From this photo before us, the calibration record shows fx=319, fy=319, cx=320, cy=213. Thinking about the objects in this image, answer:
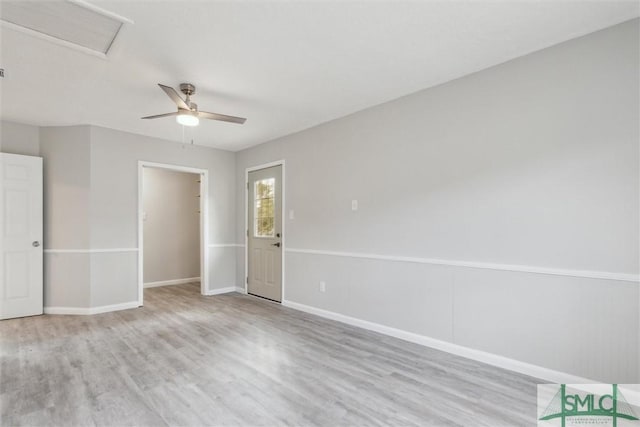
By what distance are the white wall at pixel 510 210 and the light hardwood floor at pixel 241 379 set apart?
0.45 meters

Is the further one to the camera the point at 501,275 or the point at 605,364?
the point at 501,275

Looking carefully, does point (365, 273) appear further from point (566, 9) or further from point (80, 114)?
point (80, 114)

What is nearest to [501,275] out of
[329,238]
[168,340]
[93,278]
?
[329,238]

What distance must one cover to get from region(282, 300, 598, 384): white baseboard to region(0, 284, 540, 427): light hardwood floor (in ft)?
0.29

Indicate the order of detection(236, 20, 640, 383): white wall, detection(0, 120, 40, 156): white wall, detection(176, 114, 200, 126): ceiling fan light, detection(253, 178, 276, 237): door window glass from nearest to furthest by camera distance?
detection(236, 20, 640, 383): white wall < detection(176, 114, 200, 126): ceiling fan light < detection(0, 120, 40, 156): white wall < detection(253, 178, 276, 237): door window glass

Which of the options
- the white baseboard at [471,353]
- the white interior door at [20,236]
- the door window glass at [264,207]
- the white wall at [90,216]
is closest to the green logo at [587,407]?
the white baseboard at [471,353]

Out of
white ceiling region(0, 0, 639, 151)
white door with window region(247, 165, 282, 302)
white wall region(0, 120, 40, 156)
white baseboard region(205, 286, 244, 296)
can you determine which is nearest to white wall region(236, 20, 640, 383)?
white ceiling region(0, 0, 639, 151)

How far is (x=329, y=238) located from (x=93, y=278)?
329 centimetres

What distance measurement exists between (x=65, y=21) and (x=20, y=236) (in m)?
3.36

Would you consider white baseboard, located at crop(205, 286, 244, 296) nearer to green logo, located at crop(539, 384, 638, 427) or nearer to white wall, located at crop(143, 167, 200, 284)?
white wall, located at crop(143, 167, 200, 284)

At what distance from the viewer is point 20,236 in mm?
4160

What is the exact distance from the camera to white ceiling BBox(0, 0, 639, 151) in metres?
2.09

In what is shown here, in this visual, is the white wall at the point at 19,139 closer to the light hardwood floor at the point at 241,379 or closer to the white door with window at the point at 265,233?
the light hardwood floor at the point at 241,379

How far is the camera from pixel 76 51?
8.33 ft
